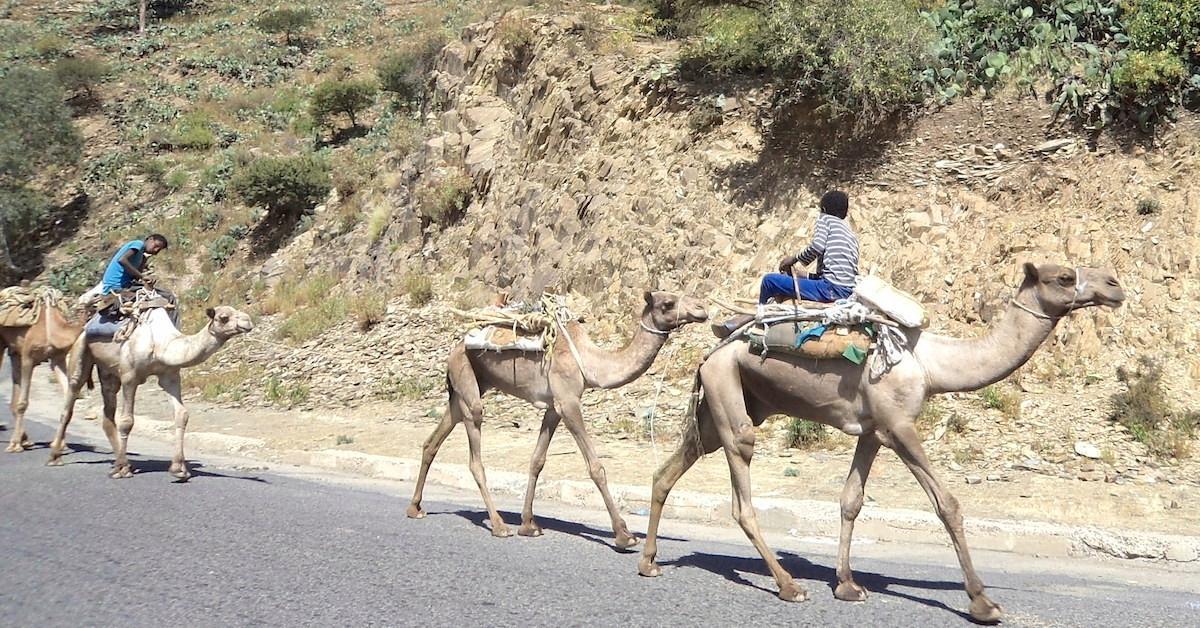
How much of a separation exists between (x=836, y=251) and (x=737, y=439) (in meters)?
1.68

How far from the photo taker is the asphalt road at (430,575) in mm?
5793

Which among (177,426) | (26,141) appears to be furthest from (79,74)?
(177,426)

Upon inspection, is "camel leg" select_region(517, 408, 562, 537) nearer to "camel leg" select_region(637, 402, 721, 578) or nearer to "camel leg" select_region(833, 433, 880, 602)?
"camel leg" select_region(637, 402, 721, 578)

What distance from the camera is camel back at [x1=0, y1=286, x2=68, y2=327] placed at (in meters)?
15.3

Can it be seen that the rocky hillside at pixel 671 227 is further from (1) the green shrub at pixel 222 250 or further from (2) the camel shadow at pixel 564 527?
(2) the camel shadow at pixel 564 527

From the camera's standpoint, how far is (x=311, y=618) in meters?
5.63

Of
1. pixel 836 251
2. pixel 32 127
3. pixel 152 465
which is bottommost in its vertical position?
pixel 152 465

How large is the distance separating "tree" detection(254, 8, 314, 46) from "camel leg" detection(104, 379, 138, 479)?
49397 millimetres

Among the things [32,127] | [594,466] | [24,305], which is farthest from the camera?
[32,127]

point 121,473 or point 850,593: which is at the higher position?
point 850,593

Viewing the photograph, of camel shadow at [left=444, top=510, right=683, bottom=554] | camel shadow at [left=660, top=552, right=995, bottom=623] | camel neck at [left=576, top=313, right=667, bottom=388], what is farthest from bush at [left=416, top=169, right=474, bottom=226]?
camel shadow at [left=660, top=552, right=995, bottom=623]

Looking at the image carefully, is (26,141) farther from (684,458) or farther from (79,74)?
(684,458)

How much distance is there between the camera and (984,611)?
18.5 feet

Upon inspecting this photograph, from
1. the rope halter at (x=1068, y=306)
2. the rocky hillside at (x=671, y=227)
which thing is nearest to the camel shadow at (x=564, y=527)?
the rope halter at (x=1068, y=306)
